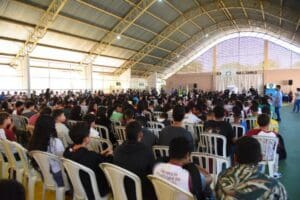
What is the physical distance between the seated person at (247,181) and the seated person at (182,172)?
0.20m

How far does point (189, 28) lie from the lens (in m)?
27.7

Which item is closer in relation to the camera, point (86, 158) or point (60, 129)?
point (86, 158)

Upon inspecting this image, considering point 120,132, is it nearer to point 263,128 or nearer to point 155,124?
Answer: point 155,124

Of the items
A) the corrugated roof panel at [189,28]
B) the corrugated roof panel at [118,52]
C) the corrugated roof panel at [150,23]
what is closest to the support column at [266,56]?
the corrugated roof panel at [189,28]

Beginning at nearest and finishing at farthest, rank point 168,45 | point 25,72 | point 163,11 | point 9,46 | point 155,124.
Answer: point 155,124, point 9,46, point 25,72, point 163,11, point 168,45

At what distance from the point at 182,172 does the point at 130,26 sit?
2075 cm

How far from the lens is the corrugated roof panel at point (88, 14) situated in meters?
16.8

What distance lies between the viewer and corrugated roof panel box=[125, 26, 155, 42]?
22.5m

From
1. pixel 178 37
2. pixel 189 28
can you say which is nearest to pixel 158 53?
pixel 178 37

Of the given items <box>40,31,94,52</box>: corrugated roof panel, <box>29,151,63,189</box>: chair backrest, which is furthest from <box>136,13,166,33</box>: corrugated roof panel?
<box>29,151,63,189</box>: chair backrest

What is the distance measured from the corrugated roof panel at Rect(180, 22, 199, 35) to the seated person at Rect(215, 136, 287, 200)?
1004 inches

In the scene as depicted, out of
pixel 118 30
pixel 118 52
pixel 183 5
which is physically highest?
pixel 183 5

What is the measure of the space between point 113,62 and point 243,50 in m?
15.2

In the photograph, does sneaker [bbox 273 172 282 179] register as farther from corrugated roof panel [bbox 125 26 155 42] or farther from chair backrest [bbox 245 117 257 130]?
corrugated roof panel [bbox 125 26 155 42]
